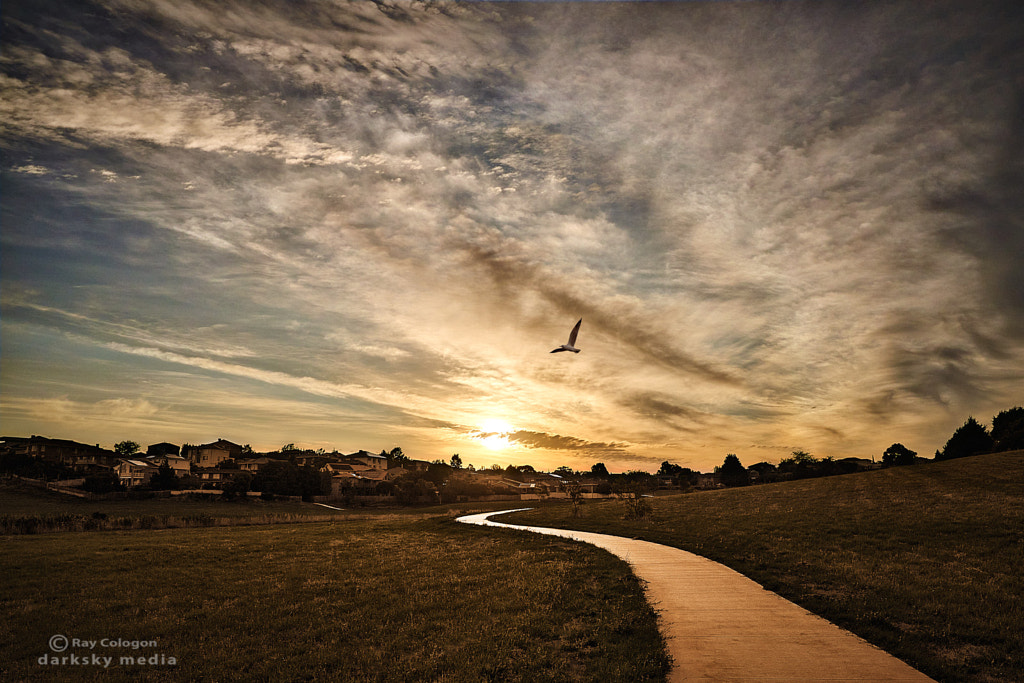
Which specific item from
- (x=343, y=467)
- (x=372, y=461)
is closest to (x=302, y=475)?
(x=343, y=467)

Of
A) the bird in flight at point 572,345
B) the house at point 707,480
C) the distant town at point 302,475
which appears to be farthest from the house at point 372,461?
the bird in flight at point 572,345

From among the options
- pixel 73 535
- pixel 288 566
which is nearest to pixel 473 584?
pixel 288 566

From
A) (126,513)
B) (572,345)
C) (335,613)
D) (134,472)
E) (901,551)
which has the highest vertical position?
(572,345)

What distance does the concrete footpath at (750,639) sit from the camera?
991cm

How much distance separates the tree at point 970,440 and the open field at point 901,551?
43560 millimetres

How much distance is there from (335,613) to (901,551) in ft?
72.8

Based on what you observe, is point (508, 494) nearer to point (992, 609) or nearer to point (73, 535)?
point (73, 535)

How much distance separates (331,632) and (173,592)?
8.65m

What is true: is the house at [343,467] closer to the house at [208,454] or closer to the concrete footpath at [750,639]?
the house at [208,454]

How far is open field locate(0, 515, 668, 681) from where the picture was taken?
39.0 ft

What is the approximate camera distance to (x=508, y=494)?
360ft

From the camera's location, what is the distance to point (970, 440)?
8100cm

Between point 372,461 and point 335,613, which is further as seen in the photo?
point 372,461

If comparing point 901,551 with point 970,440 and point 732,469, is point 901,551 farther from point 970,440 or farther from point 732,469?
point 732,469
